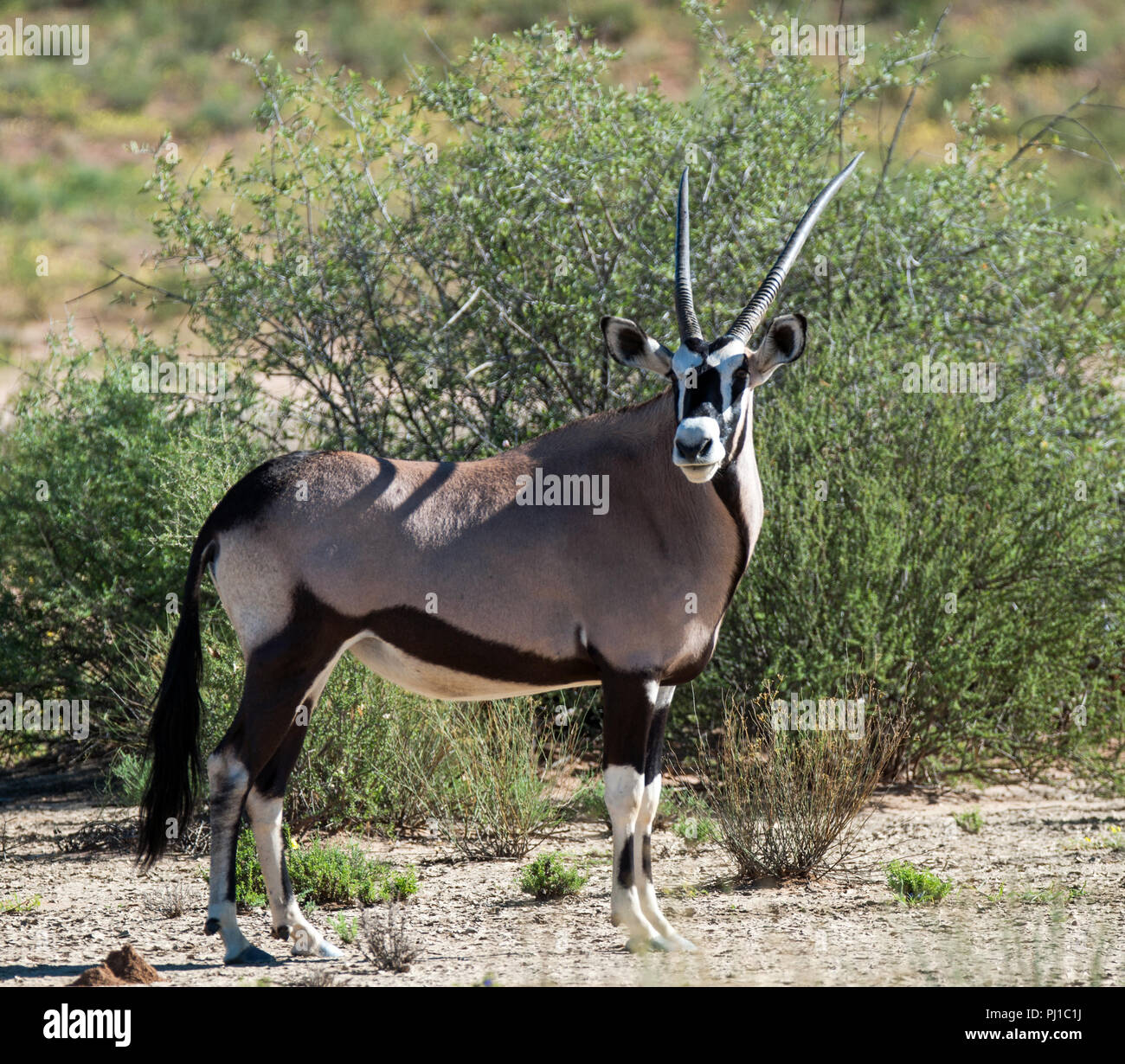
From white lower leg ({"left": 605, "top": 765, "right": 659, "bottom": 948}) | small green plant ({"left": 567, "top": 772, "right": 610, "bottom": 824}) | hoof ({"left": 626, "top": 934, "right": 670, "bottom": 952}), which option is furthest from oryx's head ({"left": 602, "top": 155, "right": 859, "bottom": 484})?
small green plant ({"left": 567, "top": 772, "right": 610, "bottom": 824})

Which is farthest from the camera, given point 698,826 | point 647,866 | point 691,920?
point 698,826

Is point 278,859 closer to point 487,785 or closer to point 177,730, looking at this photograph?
point 177,730

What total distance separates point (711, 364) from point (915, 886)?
2745 mm

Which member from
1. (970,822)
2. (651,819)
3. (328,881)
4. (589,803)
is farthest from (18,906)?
(970,822)

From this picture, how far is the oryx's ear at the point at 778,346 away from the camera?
220 inches

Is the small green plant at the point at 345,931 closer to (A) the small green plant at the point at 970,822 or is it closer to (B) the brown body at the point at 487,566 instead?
(B) the brown body at the point at 487,566

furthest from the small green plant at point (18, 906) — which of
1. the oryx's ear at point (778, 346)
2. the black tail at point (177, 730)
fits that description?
the oryx's ear at point (778, 346)

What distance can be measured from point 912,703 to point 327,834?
369 cm

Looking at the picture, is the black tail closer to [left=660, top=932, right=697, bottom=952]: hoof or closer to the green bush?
[left=660, top=932, right=697, bottom=952]: hoof

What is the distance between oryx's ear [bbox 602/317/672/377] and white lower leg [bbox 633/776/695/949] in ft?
5.53

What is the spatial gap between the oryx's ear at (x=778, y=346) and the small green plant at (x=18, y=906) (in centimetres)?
413

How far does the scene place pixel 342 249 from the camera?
10312 millimetres

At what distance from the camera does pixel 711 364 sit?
5.42 metres

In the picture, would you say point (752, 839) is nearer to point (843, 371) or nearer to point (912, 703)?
point (912, 703)
